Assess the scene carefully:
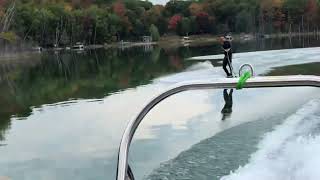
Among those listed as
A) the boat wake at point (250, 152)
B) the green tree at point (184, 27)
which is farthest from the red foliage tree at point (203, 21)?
the boat wake at point (250, 152)

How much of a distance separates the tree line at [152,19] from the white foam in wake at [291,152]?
307ft

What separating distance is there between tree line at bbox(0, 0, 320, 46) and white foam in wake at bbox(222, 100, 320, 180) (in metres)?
93.5

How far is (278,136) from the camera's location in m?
8.31

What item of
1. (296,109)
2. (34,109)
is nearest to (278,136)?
(296,109)

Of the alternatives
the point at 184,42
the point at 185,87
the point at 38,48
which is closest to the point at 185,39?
the point at 184,42

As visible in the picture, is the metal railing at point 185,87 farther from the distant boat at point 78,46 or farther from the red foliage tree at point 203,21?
the red foliage tree at point 203,21

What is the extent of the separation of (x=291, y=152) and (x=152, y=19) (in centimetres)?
13470

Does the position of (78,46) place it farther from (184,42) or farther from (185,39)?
(185,39)

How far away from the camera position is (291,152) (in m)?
7.17

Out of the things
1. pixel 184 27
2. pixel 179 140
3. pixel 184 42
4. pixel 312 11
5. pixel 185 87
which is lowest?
pixel 184 42

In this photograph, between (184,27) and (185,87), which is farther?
(184,27)

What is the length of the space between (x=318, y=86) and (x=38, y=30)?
10835cm

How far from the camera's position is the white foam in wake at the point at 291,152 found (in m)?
4.55

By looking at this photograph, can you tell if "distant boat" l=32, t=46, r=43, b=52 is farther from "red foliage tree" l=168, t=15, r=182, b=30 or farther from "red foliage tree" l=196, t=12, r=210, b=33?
"red foliage tree" l=168, t=15, r=182, b=30
